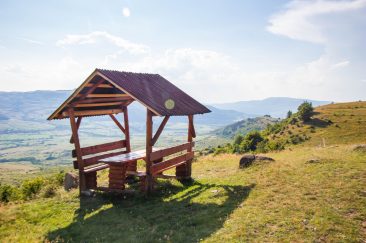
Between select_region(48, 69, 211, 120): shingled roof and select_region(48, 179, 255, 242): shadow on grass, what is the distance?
3.87 meters

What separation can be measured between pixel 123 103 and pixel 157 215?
933 centimetres

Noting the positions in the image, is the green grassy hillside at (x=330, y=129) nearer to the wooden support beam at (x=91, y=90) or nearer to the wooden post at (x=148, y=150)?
the wooden post at (x=148, y=150)

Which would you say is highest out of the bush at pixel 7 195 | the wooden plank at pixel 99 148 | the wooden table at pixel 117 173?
the wooden plank at pixel 99 148

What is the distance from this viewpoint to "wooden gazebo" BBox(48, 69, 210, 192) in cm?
1421

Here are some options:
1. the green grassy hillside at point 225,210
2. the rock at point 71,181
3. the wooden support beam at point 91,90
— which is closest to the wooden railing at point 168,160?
the green grassy hillside at point 225,210

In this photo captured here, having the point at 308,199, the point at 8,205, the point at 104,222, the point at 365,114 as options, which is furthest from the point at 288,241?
the point at 365,114

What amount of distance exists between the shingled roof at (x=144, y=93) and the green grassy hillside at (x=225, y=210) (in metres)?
4.04

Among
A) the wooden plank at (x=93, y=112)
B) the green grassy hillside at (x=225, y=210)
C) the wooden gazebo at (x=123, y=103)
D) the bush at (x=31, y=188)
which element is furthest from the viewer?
the bush at (x=31, y=188)

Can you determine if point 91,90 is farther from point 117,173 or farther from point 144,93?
point 117,173

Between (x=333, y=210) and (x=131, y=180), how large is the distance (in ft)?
36.6

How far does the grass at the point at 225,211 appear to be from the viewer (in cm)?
912

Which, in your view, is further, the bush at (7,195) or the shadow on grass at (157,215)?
the bush at (7,195)

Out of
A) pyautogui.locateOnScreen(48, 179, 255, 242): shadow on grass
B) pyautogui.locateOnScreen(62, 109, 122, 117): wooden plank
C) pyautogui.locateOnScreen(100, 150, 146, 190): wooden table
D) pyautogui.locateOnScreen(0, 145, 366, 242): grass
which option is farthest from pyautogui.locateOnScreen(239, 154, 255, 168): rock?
pyautogui.locateOnScreen(62, 109, 122, 117): wooden plank

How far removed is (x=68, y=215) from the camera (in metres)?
13.3
